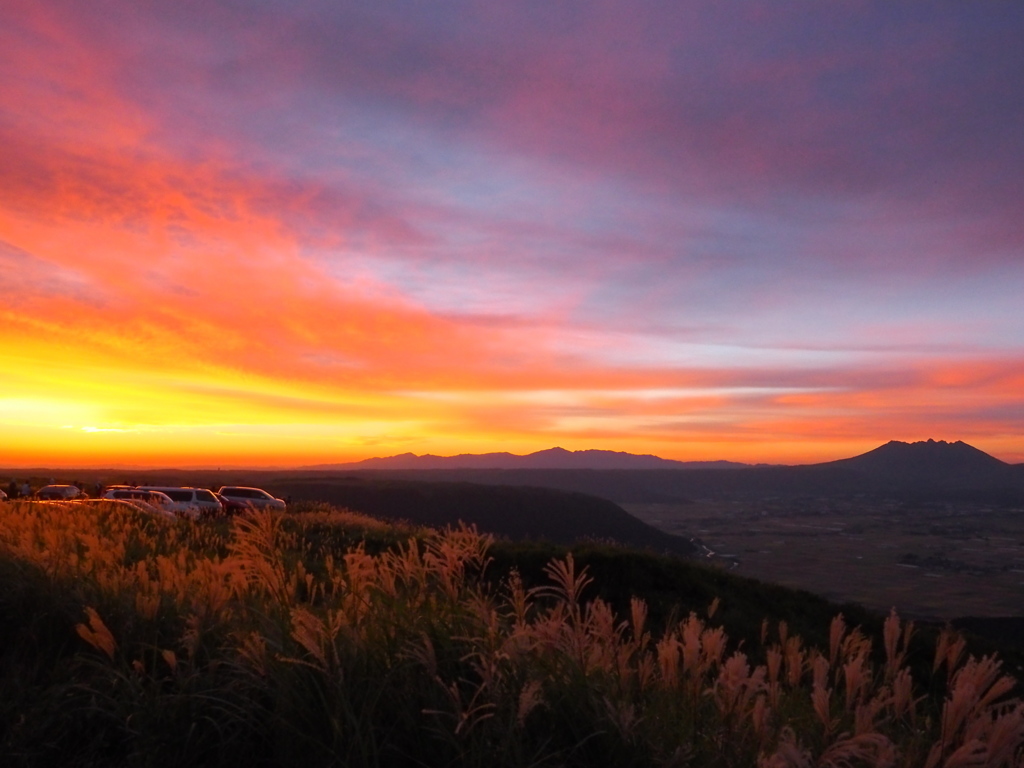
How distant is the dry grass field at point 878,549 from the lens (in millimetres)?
38062

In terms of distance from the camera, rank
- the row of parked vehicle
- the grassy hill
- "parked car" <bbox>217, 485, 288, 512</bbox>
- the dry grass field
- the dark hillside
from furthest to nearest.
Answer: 1. the dark hillside
2. the dry grass field
3. "parked car" <bbox>217, 485, 288, 512</bbox>
4. the row of parked vehicle
5. the grassy hill

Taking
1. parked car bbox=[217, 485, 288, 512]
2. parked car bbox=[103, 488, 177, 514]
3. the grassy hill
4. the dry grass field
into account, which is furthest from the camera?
the dry grass field

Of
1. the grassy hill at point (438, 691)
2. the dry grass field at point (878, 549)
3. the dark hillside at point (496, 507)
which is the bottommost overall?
the dry grass field at point (878, 549)

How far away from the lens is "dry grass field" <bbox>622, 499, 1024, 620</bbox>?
3806cm

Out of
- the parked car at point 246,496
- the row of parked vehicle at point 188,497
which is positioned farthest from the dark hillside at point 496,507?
the row of parked vehicle at point 188,497

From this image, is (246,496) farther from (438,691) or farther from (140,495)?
(438,691)

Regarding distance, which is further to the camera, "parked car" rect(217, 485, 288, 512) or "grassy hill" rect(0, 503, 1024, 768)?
"parked car" rect(217, 485, 288, 512)

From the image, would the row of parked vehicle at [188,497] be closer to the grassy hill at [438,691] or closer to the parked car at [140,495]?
the parked car at [140,495]

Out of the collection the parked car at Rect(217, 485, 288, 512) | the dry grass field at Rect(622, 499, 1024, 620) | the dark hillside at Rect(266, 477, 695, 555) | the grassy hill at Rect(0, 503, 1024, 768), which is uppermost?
the grassy hill at Rect(0, 503, 1024, 768)

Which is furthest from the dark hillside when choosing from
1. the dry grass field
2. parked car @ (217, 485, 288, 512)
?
parked car @ (217, 485, 288, 512)

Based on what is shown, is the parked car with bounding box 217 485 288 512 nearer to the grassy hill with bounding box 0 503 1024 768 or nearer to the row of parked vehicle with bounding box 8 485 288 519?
the row of parked vehicle with bounding box 8 485 288 519

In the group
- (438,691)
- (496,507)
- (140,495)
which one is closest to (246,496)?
(140,495)

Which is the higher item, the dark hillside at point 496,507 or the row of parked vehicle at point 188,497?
the row of parked vehicle at point 188,497

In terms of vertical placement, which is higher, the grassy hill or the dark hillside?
the grassy hill
